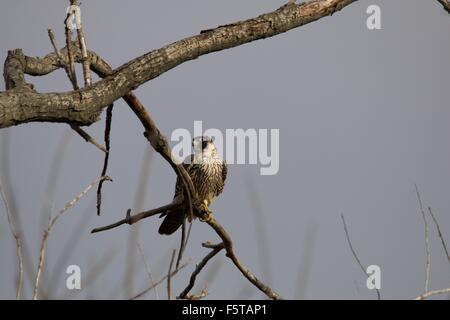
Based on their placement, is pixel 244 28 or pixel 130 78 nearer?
pixel 130 78

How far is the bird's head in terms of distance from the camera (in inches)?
339

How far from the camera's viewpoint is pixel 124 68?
378 cm

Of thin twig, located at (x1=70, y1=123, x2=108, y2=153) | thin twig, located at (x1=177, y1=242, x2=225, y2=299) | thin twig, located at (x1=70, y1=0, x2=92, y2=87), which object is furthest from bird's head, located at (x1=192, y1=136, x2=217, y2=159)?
thin twig, located at (x1=70, y1=123, x2=108, y2=153)

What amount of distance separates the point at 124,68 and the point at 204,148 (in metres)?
4.89

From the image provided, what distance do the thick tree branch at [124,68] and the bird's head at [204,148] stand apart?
397 centimetres

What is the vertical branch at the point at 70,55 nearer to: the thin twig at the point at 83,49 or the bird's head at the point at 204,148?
the thin twig at the point at 83,49

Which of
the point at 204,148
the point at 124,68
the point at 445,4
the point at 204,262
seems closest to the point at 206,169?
the point at 204,148

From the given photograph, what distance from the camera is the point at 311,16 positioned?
4680 millimetres
